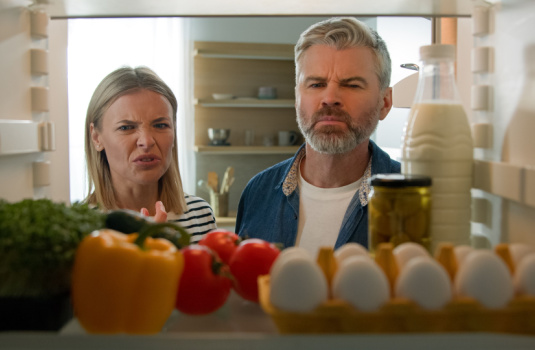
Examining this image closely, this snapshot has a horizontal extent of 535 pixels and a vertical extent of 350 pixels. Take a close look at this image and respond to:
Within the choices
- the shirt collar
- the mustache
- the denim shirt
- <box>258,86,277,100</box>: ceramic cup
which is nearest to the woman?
the denim shirt

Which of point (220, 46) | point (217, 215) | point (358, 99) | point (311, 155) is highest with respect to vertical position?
point (220, 46)

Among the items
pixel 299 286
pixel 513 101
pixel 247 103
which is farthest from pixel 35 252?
pixel 247 103

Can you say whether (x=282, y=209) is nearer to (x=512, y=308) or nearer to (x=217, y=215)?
(x=512, y=308)

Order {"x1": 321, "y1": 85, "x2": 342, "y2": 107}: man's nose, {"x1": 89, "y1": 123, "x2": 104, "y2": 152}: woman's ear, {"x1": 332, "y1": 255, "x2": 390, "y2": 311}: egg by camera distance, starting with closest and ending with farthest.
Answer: {"x1": 332, "y1": 255, "x2": 390, "y2": 311}: egg
{"x1": 321, "y1": 85, "x2": 342, "y2": 107}: man's nose
{"x1": 89, "y1": 123, "x2": 104, "y2": 152}: woman's ear

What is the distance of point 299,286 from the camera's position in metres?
0.46

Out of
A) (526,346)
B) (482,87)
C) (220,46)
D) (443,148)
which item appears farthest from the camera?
(220,46)

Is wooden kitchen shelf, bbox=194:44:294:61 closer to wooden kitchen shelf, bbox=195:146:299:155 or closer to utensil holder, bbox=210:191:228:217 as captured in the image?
wooden kitchen shelf, bbox=195:146:299:155

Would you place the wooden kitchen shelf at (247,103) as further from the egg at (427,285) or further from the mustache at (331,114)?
the egg at (427,285)

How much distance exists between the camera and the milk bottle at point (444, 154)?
672 mm

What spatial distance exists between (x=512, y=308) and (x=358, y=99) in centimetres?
83

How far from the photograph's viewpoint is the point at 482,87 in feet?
2.58

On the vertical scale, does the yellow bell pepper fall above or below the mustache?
below

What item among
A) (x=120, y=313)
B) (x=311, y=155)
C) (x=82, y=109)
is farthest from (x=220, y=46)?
(x=120, y=313)

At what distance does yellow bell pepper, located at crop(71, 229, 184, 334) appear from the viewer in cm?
51
